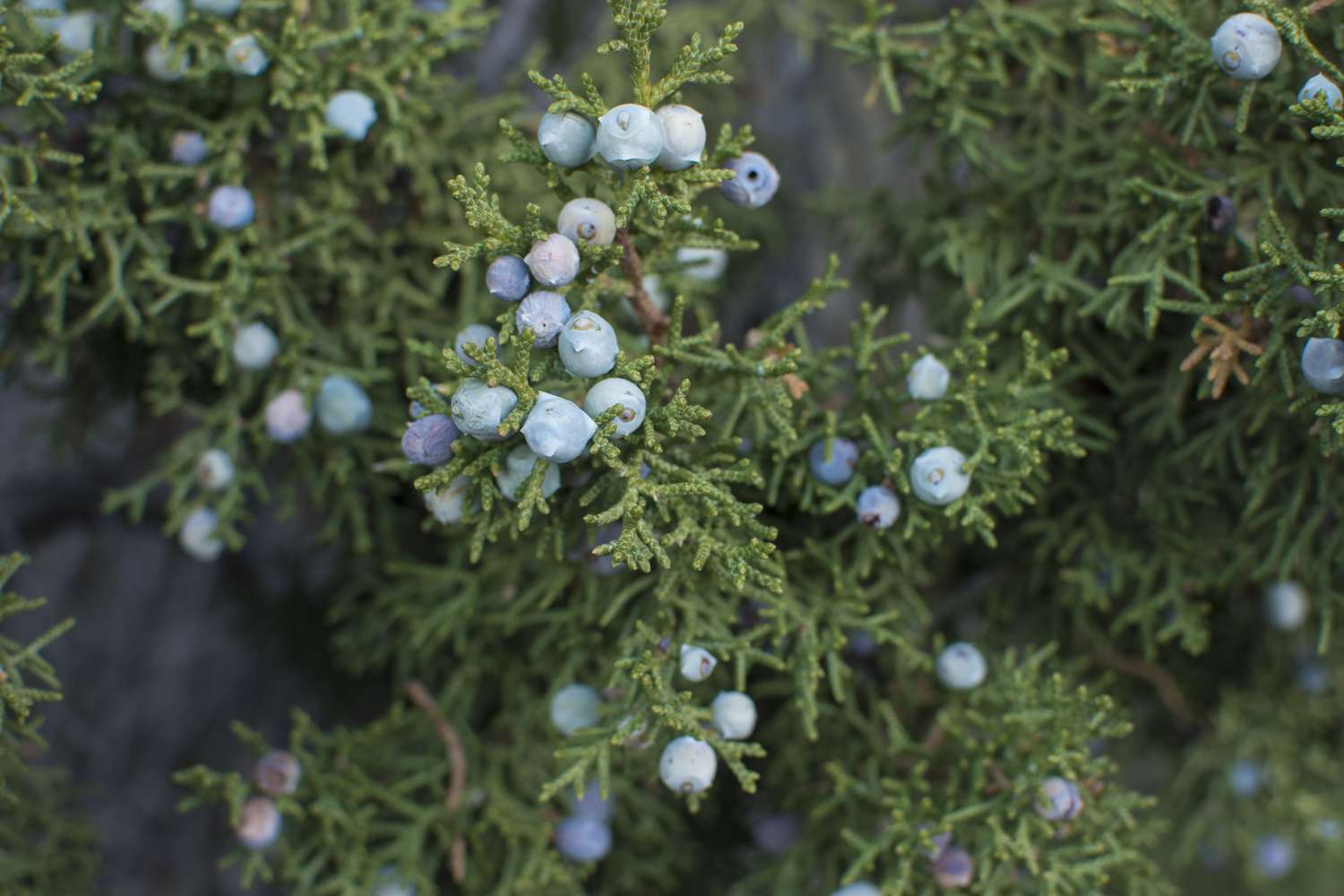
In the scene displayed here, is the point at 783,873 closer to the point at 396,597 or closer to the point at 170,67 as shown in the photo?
the point at 396,597

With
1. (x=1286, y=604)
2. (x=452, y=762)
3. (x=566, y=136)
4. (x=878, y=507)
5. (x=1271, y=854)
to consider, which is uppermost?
(x=566, y=136)

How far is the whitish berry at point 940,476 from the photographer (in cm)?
78

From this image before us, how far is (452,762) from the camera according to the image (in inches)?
39.4

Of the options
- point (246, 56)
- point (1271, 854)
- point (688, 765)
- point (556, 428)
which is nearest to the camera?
point (556, 428)

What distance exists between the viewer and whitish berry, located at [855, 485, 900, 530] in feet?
2.67

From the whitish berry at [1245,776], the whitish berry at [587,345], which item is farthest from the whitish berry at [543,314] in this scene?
the whitish berry at [1245,776]

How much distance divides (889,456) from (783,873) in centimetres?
45

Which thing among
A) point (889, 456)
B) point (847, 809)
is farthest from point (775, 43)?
point (847, 809)

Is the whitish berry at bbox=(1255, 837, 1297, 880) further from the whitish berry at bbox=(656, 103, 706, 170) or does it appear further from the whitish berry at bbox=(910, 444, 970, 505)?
the whitish berry at bbox=(656, 103, 706, 170)

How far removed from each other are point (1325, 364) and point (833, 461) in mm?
345

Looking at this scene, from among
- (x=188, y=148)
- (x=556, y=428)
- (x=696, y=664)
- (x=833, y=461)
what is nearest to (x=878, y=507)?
(x=833, y=461)

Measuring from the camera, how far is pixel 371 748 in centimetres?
102

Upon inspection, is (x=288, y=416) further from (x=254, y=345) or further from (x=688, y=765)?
(x=688, y=765)

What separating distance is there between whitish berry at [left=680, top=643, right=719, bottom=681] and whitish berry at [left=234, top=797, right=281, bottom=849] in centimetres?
42
